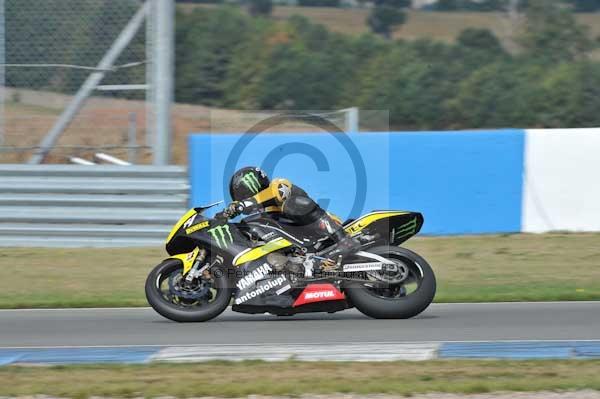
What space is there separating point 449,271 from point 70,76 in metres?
Answer: 5.56

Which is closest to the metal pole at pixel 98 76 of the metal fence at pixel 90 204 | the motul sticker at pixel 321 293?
the metal fence at pixel 90 204

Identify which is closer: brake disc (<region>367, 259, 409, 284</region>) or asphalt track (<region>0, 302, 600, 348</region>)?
asphalt track (<region>0, 302, 600, 348</region>)

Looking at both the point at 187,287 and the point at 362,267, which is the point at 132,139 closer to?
the point at 187,287

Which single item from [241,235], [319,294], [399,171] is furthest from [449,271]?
[241,235]

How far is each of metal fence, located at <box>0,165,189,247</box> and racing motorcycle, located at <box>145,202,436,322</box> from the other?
4.48 m

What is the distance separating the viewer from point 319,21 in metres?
35.4

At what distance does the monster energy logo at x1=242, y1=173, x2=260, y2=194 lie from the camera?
8898 millimetres

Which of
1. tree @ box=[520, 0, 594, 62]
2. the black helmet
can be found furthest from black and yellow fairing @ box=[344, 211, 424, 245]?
tree @ box=[520, 0, 594, 62]

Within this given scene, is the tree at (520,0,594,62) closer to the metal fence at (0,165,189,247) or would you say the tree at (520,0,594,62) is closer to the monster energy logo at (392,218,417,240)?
the metal fence at (0,165,189,247)

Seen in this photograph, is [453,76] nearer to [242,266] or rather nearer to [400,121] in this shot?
[400,121]

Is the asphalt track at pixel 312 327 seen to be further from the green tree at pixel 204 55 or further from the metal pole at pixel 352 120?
the green tree at pixel 204 55

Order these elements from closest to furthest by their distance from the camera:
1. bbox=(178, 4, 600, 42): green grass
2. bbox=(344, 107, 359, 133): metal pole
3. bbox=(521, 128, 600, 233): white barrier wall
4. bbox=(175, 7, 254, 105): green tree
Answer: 1. bbox=(521, 128, 600, 233): white barrier wall
2. bbox=(344, 107, 359, 133): metal pole
3. bbox=(175, 7, 254, 105): green tree
4. bbox=(178, 4, 600, 42): green grass

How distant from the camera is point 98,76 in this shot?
13922mm

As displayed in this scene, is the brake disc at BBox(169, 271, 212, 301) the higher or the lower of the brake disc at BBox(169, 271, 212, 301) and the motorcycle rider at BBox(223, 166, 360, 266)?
the lower
